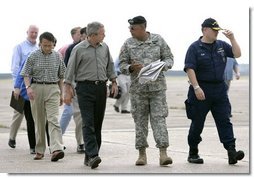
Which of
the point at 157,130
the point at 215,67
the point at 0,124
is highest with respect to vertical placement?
the point at 215,67

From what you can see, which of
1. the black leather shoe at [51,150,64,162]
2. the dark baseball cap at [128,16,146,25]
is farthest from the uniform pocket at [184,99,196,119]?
the black leather shoe at [51,150,64,162]

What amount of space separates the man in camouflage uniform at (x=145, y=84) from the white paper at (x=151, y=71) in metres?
0.07

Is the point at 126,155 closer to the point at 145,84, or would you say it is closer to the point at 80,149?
the point at 80,149

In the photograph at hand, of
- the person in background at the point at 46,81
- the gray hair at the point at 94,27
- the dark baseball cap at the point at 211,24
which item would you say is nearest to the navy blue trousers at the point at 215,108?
the dark baseball cap at the point at 211,24

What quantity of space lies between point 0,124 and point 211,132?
177 inches

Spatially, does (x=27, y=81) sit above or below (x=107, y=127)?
above

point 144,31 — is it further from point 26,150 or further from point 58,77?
point 26,150

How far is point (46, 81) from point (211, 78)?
2.17 meters

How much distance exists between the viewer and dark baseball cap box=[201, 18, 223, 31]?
34.2 ft

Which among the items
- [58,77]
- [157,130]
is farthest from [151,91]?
[58,77]

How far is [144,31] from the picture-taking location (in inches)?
414

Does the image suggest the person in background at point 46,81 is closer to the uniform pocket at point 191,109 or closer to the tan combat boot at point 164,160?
the tan combat boot at point 164,160

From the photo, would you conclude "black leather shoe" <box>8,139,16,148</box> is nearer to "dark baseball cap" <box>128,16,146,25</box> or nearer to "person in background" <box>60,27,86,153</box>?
"person in background" <box>60,27,86,153</box>

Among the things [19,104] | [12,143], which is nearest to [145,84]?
[19,104]
